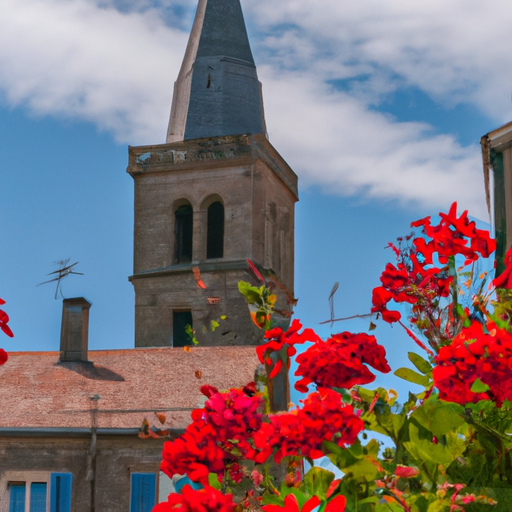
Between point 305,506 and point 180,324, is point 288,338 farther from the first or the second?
point 180,324

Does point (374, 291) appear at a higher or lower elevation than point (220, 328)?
lower

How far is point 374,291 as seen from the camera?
3072 mm

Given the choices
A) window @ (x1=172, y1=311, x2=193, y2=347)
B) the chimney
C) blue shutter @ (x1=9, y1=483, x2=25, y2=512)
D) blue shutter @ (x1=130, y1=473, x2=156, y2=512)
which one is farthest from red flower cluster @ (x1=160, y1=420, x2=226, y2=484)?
window @ (x1=172, y1=311, x2=193, y2=347)

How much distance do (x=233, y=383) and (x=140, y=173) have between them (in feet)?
31.8

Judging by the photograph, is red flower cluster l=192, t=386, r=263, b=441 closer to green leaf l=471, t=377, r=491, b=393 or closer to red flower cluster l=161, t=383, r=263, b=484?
red flower cluster l=161, t=383, r=263, b=484

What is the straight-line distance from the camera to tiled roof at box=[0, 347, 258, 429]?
566 inches

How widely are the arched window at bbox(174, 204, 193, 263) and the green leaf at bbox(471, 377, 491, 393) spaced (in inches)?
821

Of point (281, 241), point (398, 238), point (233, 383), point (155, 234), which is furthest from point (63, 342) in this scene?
point (398, 238)

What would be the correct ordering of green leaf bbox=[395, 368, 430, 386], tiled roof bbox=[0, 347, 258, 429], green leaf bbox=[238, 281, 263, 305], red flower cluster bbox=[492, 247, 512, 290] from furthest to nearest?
1. tiled roof bbox=[0, 347, 258, 429]
2. green leaf bbox=[238, 281, 263, 305]
3. red flower cluster bbox=[492, 247, 512, 290]
4. green leaf bbox=[395, 368, 430, 386]

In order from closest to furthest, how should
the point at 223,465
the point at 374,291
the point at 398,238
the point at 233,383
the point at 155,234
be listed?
the point at 223,465 < the point at 374,291 < the point at 398,238 < the point at 233,383 < the point at 155,234

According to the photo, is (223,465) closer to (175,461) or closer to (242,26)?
(175,461)

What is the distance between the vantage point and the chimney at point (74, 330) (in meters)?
17.1

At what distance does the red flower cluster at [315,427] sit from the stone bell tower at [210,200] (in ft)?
60.5

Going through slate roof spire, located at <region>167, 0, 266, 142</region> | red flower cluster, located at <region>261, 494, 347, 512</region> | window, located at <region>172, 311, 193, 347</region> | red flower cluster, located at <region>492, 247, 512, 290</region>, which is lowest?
red flower cluster, located at <region>261, 494, 347, 512</region>
